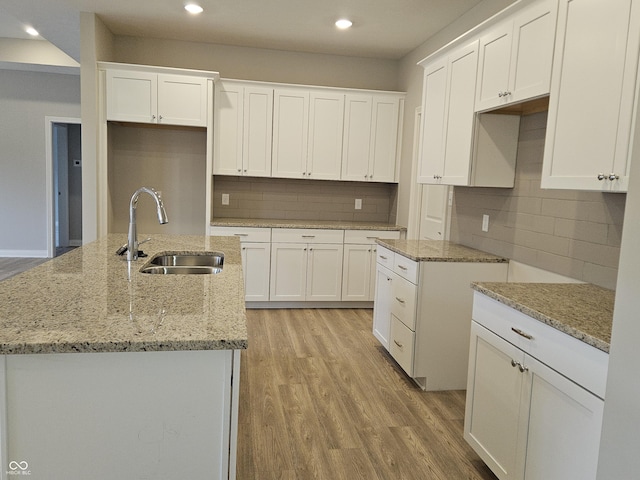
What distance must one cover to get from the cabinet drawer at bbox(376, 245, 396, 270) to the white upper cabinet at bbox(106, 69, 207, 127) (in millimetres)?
2145

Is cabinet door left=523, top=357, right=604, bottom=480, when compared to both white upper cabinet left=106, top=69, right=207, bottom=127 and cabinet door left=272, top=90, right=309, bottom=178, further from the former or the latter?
white upper cabinet left=106, top=69, right=207, bottom=127

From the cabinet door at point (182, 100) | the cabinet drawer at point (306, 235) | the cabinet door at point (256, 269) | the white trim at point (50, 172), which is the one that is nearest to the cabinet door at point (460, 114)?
the cabinet drawer at point (306, 235)

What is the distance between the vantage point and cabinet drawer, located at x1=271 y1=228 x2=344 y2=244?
15.8ft

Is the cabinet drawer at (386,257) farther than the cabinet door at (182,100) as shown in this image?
No

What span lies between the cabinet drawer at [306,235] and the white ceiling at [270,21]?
1.85m

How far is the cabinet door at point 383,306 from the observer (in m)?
3.61

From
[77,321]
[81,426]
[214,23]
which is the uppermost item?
[214,23]

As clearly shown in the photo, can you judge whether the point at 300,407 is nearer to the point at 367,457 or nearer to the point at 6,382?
the point at 367,457

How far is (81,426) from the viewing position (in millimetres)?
1291

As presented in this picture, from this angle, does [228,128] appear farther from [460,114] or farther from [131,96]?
[460,114]

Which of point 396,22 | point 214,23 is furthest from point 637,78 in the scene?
point 214,23

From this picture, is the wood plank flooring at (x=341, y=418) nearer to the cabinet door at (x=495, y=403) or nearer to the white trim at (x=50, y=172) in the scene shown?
the cabinet door at (x=495, y=403)

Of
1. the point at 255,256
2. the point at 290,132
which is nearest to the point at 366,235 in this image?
the point at 255,256

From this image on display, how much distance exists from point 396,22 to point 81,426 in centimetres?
395
